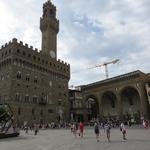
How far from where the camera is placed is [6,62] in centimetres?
4919

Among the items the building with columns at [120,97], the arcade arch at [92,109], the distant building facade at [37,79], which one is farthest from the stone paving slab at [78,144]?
the arcade arch at [92,109]

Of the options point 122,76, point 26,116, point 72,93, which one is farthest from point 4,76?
point 122,76

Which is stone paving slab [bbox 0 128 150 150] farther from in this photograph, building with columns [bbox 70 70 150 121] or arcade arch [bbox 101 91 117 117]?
arcade arch [bbox 101 91 117 117]

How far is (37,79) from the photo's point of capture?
53.4m

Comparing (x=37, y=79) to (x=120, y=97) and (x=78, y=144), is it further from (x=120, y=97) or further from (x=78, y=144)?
(x=78, y=144)

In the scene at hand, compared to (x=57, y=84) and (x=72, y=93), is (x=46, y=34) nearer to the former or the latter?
(x=57, y=84)

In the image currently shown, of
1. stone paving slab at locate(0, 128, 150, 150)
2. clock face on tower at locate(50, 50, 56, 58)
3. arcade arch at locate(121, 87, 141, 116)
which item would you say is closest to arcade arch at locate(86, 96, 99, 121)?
arcade arch at locate(121, 87, 141, 116)

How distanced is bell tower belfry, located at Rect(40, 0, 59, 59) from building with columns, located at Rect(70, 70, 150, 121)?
16011 millimetres

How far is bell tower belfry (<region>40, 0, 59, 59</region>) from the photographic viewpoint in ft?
200

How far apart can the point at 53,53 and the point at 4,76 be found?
691 inches

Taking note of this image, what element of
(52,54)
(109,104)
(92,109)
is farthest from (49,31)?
(92,109)

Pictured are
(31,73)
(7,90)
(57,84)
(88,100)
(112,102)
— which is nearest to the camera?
(7,90)

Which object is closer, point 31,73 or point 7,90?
point 7,90

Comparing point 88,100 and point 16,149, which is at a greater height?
point 88,100
